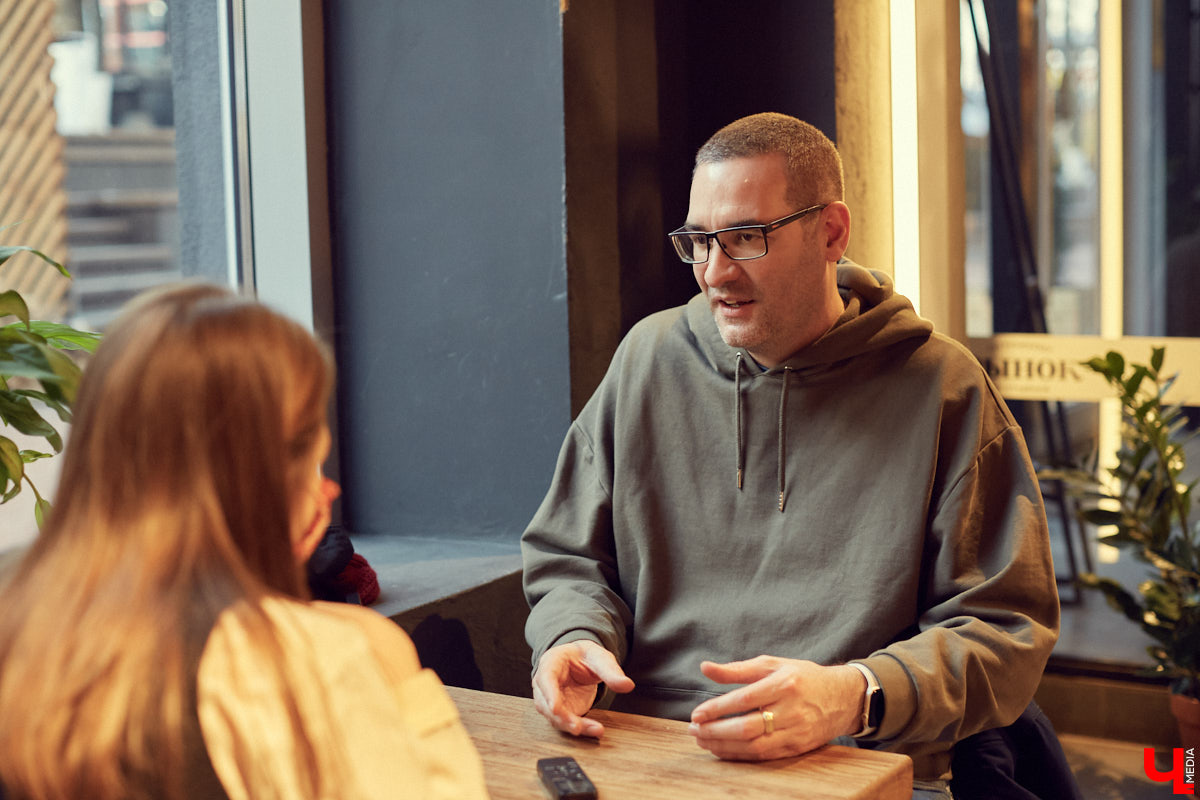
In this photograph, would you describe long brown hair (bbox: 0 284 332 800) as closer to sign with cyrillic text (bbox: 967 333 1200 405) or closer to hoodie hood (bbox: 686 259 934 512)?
hoodie hood (bbox: 686 259 934 512)

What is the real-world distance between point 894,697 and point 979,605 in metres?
0.25

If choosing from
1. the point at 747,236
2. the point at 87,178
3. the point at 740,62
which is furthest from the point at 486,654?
the point at 740,62

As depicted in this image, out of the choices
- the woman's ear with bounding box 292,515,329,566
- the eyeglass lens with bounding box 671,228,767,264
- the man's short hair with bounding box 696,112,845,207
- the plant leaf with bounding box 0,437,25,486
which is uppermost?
the man's short hair with bounding box 696,112,845,207

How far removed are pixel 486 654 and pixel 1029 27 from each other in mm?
2221

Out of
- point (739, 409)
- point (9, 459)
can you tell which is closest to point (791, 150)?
point (739, 409)

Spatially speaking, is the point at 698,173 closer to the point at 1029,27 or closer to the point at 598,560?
the point at 598,560

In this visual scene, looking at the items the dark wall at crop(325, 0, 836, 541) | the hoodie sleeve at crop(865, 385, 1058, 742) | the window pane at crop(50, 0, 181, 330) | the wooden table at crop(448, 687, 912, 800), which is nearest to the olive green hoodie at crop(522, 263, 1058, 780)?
the hoodie sleeve at crop(865, 385, 1058, 742)

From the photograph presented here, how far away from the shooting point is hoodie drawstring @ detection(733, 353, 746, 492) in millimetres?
1862

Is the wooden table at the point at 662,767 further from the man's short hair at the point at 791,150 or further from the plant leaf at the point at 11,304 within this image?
A: the man's short hair at the point at 791,150

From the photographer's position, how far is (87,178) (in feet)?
7.87

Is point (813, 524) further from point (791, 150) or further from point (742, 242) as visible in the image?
point (791, 150)

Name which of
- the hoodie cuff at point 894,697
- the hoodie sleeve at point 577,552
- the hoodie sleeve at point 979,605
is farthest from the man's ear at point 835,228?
the hoodie cuff at point 894,697

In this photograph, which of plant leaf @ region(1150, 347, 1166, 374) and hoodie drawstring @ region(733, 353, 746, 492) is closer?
hoodie drawstring @ region(733, 353, 746, 492)

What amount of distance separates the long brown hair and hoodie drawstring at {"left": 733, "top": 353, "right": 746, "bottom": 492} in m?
1.02
